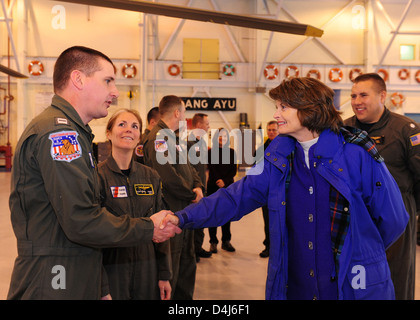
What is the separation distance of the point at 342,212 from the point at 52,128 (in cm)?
138

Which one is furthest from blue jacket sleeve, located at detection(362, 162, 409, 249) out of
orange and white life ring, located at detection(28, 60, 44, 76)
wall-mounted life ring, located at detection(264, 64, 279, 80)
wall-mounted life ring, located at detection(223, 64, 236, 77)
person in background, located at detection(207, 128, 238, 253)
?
orange and white life ring, located at detection(28, 60, 44, 76)

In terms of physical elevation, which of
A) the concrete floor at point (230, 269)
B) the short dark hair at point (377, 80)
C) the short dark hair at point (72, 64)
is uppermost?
the short dark hair at point (377, 80)

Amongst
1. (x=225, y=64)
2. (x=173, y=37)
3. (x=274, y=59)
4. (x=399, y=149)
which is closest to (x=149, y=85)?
(x=173, y=37)

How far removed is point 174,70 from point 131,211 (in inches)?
470

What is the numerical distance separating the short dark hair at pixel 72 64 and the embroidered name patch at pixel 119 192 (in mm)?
790

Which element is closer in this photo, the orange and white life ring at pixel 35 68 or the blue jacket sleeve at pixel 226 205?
the blue jacket sleeve at pixel 226 205

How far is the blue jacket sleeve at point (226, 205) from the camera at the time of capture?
207cm

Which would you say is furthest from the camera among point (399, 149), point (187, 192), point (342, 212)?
point (187, 192)

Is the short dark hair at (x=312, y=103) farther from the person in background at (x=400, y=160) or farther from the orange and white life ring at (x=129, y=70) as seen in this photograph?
the orange and white life ring at (x=129, y=70)

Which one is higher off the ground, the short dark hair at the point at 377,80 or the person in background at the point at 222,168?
the short dark hair at the point at 377,80

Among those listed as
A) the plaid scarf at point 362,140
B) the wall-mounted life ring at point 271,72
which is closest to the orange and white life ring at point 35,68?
the wall-mounted life ring at point 271,72

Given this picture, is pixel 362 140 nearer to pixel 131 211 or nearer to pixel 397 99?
pixel 131 211

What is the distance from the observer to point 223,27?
13867 mm

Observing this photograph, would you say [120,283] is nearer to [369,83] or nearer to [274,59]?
[369,83]
